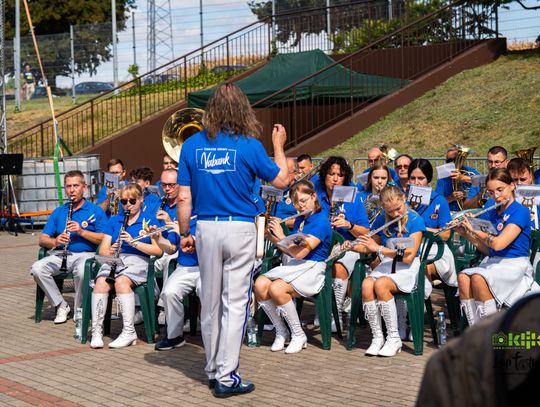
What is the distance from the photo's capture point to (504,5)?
21359 mm

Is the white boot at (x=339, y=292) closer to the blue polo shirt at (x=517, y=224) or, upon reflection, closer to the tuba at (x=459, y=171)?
the blue polo shirt at (x=517, y=224)

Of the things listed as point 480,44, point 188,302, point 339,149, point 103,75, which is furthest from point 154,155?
point 188,302

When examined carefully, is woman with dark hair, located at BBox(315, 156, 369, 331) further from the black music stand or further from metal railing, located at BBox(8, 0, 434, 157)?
metal railing, located at BBox(8, 0, 434, 157)

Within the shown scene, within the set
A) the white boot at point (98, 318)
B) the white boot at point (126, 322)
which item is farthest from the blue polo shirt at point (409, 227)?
the white boot at point (98, 318)

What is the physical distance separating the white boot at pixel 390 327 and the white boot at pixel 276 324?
0.87 metres

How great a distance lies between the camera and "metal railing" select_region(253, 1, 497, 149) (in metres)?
20.9

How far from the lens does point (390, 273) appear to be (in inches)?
305

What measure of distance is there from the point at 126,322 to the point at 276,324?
1322mm

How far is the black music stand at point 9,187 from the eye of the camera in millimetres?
18469

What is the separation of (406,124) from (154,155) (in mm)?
6844

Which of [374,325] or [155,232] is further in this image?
[155,232]

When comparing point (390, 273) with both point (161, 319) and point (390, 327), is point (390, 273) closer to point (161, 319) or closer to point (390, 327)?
point (390, 327)

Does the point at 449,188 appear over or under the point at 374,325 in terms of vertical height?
over

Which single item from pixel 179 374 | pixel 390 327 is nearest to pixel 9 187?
pixel 179 374
